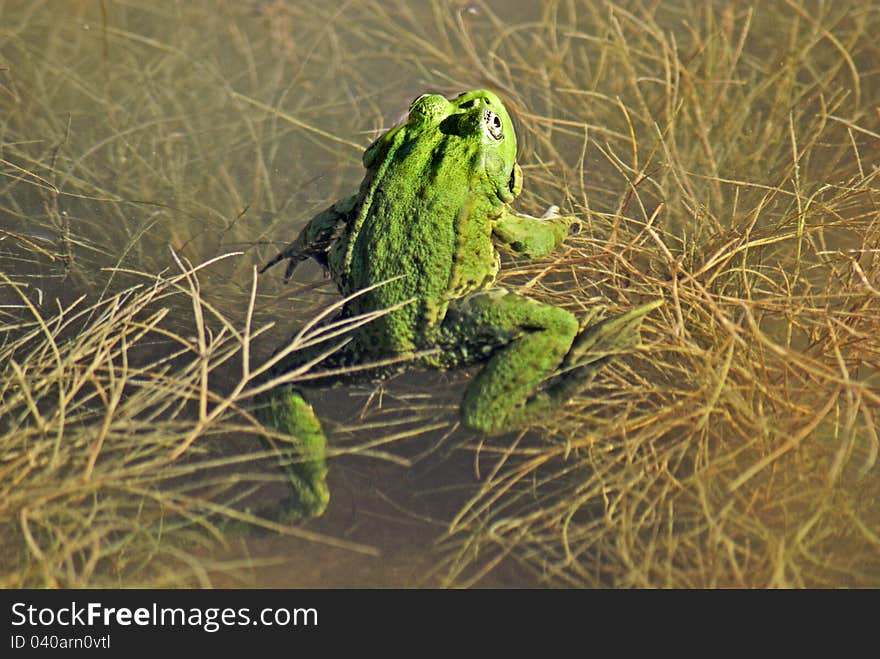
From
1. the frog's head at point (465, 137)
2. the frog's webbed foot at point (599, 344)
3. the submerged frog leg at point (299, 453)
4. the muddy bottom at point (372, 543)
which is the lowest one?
the muddy bottom at point (372, 543)

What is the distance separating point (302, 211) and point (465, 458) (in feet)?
7.31

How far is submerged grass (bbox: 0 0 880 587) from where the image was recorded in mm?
2793

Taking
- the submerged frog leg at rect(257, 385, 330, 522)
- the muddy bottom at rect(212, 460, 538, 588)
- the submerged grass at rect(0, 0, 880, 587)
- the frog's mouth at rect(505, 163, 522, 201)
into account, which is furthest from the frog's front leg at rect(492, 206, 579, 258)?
the submerged frog leg at rect(257, 385, 330, 522)

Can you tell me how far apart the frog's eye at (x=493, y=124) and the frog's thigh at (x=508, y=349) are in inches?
29.8

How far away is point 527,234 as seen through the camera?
11.1 ft

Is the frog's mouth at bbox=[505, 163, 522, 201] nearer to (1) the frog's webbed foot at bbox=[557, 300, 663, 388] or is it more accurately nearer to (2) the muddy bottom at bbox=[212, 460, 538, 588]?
(1) the frog's webbed foot at bbox=[557, 300, 663, 388]

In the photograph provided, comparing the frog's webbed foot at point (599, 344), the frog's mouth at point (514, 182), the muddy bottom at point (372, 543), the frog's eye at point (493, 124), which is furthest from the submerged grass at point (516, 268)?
the frog's eye at point (493, 124)

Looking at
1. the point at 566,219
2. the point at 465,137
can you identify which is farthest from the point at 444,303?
the point at 566,219

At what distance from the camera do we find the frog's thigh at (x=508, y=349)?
2.98m

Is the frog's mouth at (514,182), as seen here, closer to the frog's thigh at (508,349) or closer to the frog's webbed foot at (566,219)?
the frog's webbed foot at (566,219)

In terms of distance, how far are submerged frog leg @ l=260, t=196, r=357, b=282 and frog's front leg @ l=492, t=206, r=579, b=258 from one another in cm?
72

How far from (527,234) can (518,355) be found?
70 centimetres

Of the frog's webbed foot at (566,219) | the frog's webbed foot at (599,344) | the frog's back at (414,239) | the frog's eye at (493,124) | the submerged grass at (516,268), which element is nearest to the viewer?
the submerged grass at (516,268)

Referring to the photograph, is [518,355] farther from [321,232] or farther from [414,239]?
[321,232]
